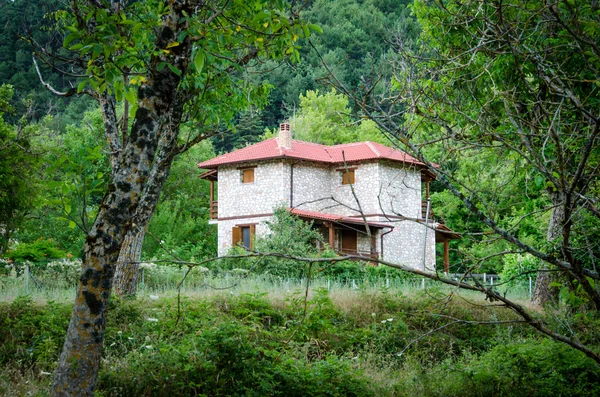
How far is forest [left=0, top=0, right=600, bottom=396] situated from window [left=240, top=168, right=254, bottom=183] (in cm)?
1323

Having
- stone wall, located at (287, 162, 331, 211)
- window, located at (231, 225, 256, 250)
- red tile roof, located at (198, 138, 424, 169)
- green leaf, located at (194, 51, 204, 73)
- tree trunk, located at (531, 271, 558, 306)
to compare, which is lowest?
tree trunk, located at (531, 271, 558, 306)

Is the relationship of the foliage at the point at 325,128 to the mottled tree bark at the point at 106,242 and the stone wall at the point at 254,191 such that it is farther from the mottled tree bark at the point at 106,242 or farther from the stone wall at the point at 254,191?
the mottled tree bark at the point at 106,242

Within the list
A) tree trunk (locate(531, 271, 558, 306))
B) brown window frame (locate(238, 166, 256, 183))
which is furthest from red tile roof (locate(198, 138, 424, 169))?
tree trunk (locate(531, 271, 558, 306))

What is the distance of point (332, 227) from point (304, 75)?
30704 millimetres

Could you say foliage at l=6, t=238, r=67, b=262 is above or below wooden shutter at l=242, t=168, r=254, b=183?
below

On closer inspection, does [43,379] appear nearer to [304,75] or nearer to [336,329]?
[336,329]

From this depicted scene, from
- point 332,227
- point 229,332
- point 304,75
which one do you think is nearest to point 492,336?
point 229,332

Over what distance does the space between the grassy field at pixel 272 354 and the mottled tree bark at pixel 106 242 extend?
878mm

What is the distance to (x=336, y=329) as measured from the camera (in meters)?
13.0

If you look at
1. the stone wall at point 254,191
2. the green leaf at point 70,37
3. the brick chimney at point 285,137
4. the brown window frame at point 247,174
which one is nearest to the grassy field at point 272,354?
the green leaf at point 70,37

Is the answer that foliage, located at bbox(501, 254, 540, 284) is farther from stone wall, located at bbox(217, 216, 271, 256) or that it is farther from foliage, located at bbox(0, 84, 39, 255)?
foliage, located at bbox(0, 84, 39, 255)

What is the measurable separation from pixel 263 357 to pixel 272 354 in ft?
0.64

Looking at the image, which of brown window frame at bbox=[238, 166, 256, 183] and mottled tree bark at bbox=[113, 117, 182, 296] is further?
brown window frame at bbox=[238, 166, 256, 183]

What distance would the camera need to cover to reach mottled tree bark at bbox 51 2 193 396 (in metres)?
5.91
